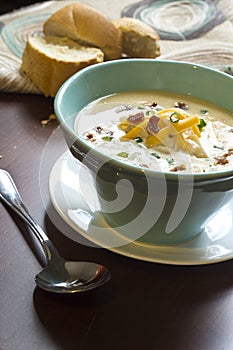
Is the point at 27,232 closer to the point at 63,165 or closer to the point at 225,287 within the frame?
the point at 63,165

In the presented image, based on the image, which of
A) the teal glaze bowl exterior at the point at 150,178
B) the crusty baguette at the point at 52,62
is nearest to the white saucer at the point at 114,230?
the teal glaze bowl exterior at the point at 150,178

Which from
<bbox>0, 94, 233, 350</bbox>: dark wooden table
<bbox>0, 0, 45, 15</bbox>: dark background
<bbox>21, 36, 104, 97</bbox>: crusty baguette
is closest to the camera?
<bbox>0, 94, 233, 350</bbox>: dark wooden table

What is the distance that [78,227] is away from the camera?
858 mm

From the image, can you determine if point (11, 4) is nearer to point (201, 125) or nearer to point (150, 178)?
point (201, 125)

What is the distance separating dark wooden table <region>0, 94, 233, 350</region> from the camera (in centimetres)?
72

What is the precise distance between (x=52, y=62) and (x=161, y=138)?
1.67 feet

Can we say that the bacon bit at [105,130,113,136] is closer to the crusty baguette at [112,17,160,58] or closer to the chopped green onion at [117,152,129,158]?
the chopped green onion at [117,152,129,158]

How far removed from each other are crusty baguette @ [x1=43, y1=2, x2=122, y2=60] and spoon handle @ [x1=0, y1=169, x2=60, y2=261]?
1.62 ft

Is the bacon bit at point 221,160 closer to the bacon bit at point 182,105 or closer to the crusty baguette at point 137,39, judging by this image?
the bacon bit at point 182,105

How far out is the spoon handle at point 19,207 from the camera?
0.82m

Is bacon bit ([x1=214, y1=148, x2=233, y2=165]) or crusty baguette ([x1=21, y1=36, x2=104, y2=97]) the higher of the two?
bacon bit ([x1=214, y1=148, x2=233, y2=165])

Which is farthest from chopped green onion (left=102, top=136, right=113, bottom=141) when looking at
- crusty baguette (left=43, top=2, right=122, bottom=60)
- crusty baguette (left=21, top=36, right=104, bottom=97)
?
crusty baguette (left=43, top=2, right=122, bottom=60)

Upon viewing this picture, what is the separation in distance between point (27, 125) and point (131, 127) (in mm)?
339

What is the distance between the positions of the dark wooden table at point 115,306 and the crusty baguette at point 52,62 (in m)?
0.44
